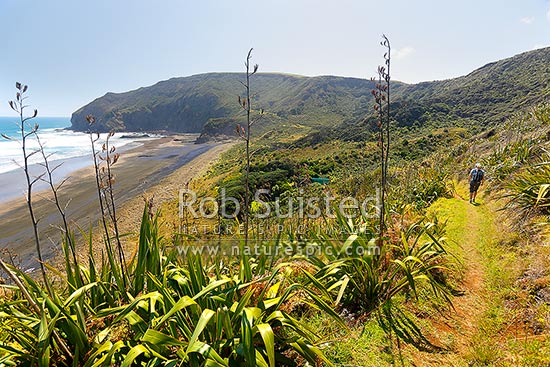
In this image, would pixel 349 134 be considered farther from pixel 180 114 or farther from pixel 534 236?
pixel 180 114

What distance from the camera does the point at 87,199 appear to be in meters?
25.8

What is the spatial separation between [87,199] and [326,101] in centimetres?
10809

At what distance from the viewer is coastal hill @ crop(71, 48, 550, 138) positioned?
47812 mm

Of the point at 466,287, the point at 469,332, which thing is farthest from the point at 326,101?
the point at 469,332

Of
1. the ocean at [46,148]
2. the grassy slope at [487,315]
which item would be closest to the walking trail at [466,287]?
the grassy slope at [487,315]

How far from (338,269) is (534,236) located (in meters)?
3.10

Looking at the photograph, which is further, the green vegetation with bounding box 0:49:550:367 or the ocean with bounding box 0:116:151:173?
the ocean with bounding box 0:116:151:173

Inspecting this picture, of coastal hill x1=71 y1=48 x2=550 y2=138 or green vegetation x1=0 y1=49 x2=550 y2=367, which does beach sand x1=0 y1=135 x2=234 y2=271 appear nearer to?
green vegetation x1=0 y1=49 x2=550 y2=367

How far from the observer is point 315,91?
433ft

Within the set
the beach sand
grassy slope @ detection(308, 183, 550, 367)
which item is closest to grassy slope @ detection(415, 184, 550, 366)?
grassy slope @ detection(308, 183, 550, 367)

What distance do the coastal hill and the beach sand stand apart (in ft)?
21.9

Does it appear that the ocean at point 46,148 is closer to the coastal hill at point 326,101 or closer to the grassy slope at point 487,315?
the coastal hill at point 326,101

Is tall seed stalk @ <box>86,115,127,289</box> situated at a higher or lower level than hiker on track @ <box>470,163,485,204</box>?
higher

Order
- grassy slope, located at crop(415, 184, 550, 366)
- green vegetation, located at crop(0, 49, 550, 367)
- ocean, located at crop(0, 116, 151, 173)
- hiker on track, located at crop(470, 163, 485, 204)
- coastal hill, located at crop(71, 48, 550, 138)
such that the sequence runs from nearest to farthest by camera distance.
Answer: green vegetation, located at crop(0, 49, 550, 367)
grassy slope, located at crop(415, 184, 550, 366)
hiker on track, located at crop(470, 163, 485, 204)
ocean, located at crop(0, 116, 151, 173)
coastal hill, located at crop(71, 48, 550, 138)
